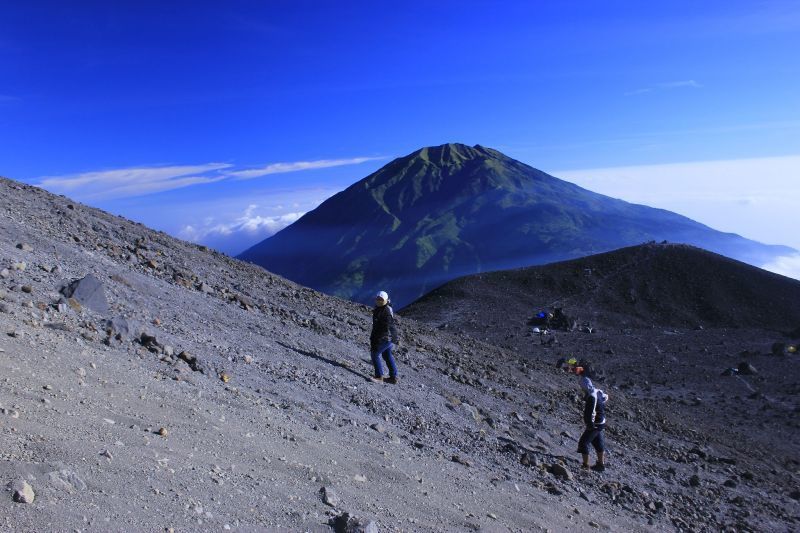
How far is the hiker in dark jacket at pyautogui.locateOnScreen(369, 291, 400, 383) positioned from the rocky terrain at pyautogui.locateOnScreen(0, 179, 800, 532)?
43 centimetres

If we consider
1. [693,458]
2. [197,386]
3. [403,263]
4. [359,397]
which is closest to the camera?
[197,386]

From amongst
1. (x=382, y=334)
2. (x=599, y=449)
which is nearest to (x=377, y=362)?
(x=382, y=334)

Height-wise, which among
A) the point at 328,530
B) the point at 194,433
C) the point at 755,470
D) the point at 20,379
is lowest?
the point at 755,470

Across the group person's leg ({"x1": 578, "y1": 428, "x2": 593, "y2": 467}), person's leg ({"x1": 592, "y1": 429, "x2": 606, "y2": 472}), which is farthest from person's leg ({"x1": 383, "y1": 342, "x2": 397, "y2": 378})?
person's leg ({"x1": 592, "y1": 429, "x2": 606, "y2": 472})

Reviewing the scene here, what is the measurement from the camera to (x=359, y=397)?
31.7 feet

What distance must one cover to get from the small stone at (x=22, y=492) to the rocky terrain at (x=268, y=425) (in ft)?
0.04

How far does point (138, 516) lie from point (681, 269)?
45.7 m

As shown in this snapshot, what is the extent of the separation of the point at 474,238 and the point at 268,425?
6455 inches

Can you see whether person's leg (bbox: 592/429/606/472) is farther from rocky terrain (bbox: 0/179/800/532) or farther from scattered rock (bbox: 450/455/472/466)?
scattered rock (bbox: 450/455/472/466)

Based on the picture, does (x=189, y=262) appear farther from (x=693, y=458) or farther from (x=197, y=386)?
(x=693, y=458)

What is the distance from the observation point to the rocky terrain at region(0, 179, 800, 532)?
16.8ft

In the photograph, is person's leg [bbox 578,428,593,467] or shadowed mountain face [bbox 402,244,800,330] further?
shadowed mountain face [bbox 402,244,800,330]

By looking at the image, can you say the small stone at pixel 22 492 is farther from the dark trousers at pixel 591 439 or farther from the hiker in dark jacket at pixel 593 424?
the dark trousers at pixel 591 439

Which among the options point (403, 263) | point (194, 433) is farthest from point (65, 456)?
point (403, 263)
